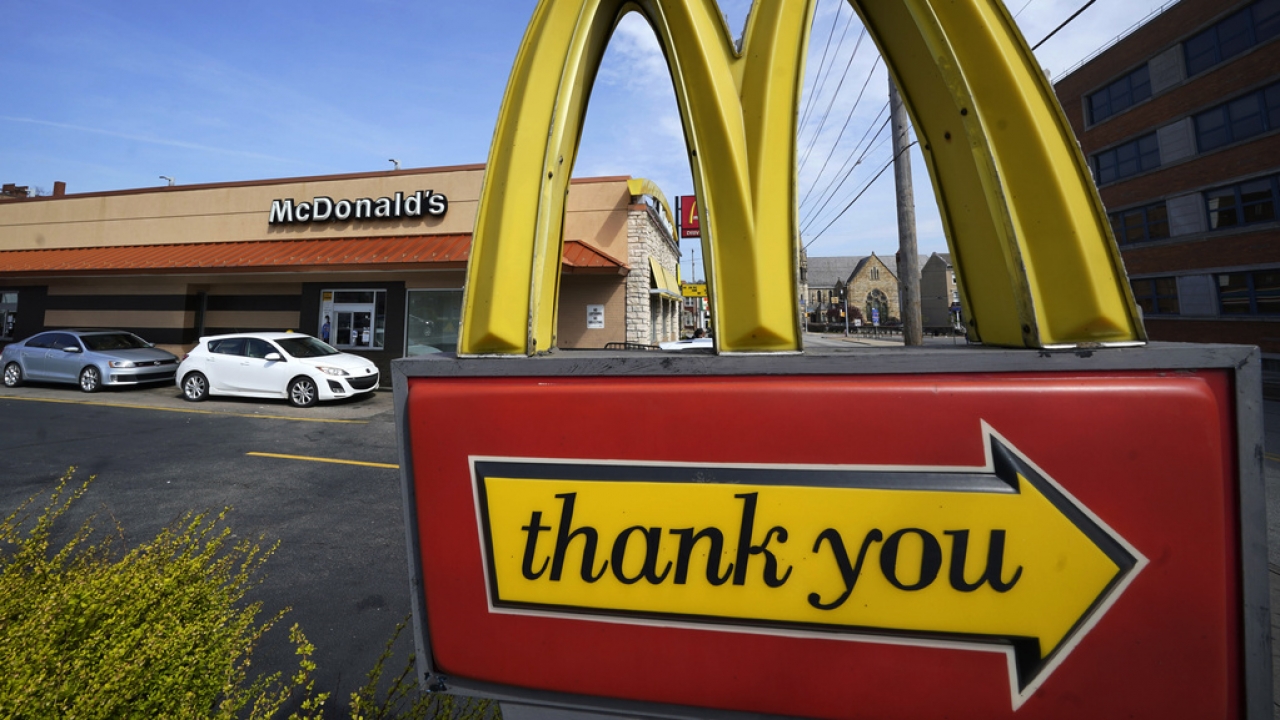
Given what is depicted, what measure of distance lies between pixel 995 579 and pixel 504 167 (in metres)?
1.89

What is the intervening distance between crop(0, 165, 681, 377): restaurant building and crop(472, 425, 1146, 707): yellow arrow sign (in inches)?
426

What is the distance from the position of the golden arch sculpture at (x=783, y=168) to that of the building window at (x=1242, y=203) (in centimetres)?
2554

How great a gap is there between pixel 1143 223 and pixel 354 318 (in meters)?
31.4

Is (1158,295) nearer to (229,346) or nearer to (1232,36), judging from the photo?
(1232,36)

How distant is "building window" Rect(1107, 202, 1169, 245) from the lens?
65.9 feet

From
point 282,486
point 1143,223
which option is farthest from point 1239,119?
point 282,486

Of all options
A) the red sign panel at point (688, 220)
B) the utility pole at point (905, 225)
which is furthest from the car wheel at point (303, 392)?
the utility pole at point (905, 225)

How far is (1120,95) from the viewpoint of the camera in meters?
21.8

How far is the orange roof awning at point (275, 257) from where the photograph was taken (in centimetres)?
1225

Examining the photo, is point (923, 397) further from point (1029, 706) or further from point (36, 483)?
point (36, 483)

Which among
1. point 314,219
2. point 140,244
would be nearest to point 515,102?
point 314,219

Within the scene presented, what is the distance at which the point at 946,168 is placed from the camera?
1835 mm

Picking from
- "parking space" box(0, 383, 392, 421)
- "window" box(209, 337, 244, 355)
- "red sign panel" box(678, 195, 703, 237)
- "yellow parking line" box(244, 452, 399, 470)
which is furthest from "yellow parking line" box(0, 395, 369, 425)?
"red sign panel" box(678, 195, 703, 237)

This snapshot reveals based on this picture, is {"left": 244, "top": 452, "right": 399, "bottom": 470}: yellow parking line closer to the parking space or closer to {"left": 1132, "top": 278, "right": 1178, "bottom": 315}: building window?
the parking space
